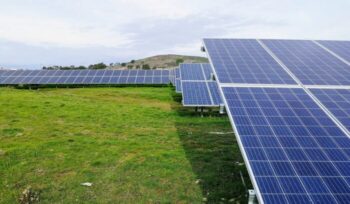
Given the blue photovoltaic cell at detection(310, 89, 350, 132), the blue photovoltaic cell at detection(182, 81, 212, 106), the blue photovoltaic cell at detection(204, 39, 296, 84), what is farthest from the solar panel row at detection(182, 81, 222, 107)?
the blue photovoltaic cell at detection(310, 89, 350, 132)

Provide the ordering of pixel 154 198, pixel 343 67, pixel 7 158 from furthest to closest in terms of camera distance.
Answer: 1. pixel 343 67
2. pixel 7 158
3. pixel 154 198

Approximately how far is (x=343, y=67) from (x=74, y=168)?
14.8 meters

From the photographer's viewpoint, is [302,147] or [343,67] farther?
[343,67]

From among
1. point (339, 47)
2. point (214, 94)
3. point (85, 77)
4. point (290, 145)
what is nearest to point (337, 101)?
point (290, 145)

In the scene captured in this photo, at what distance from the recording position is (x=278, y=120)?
44.3 ft

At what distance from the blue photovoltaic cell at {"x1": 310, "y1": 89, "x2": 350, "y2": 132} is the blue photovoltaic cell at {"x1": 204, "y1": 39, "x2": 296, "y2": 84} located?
63.5 inches

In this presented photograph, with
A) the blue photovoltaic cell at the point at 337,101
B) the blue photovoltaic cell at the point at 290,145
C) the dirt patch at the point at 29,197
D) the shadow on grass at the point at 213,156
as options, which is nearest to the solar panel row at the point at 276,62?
the blue photovoltaic cell at the point at 337,101

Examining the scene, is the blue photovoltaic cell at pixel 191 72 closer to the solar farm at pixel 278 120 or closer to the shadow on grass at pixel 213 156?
the solar farm at pixel 278 120

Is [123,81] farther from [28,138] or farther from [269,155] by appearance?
[269,155]

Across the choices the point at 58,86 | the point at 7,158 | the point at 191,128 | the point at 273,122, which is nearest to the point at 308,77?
the point at 273,122

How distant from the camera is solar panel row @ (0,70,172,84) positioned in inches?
1831

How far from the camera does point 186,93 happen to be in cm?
2852

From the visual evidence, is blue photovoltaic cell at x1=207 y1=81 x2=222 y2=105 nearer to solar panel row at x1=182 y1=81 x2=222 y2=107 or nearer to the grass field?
solar panel row at x1=182 y1=81 x2=222 y2=107

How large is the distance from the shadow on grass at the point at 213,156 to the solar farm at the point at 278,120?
0.19ft
